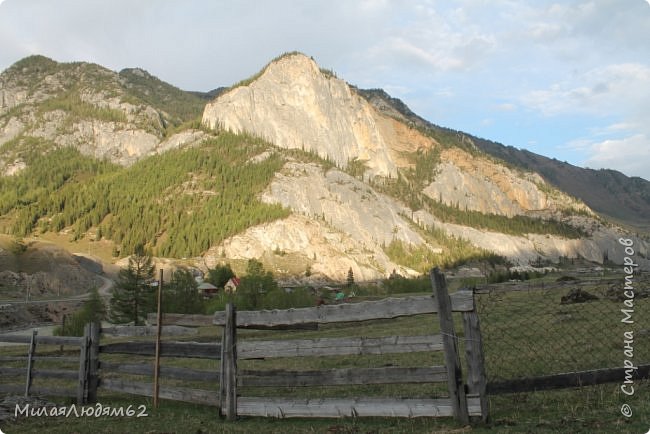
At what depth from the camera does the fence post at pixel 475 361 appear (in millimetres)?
8789

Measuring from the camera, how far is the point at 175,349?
40.7ft

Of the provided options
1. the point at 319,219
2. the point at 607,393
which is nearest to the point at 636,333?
the point at 607,393

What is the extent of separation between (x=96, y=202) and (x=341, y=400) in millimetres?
189458

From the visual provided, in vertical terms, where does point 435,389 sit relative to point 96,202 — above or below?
below

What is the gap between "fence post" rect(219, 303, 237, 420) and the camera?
34.7 feet

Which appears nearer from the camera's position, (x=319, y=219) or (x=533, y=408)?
(x=533, y=408)

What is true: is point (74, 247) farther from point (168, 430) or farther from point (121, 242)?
point (168, 430)

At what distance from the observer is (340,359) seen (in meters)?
18.4

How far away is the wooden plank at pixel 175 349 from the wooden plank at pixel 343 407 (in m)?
1.48

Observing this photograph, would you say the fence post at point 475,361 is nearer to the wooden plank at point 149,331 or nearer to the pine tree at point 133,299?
the wooden plank at point 149,331

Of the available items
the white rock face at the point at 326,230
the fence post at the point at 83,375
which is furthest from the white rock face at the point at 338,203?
the fence post at the point at 83,375

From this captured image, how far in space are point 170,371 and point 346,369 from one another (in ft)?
16.2

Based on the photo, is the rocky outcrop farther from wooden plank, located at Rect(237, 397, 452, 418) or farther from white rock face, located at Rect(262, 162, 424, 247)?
wooden plank, located at Rect(237, 397, 452, 418)

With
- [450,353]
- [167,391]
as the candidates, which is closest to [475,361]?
[450,353]
